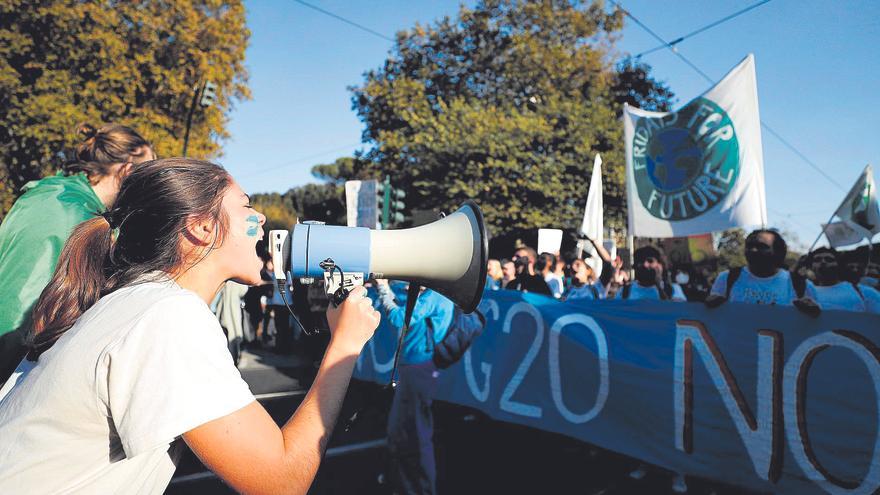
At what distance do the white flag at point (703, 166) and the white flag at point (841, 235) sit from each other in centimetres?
408

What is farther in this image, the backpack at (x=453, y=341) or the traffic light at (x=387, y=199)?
the traffic light at (x=387, y=199)

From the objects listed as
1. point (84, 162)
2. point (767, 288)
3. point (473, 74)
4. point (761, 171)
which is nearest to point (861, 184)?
point (761, 171)

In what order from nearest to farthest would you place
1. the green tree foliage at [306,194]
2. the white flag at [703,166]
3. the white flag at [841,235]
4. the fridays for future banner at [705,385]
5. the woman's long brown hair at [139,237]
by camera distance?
the woman's long brown hair at [139,237] → the fridays for future banner at [705,385] → the white flag at [703,166] → the white flag at [841,235] → the green tree foliage at [306,194]

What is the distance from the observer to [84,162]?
2.03 metres

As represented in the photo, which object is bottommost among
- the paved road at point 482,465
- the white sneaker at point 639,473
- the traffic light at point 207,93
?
Answer: the paved road at point 482,465

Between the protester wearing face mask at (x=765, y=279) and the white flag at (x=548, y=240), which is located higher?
the white flag at (x=548, y=240)

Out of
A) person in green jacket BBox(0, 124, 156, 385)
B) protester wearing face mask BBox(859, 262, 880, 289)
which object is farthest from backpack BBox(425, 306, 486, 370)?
protester wearing face mask BBox(859, 262, 880, 289)

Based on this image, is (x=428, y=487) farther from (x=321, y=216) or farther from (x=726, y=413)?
(x=321, y=216)

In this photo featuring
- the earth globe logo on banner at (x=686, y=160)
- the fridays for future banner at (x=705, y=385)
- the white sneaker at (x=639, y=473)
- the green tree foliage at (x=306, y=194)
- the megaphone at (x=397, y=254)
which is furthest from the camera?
the green tree foliage at (x=306, y=194)

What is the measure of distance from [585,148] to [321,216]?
55.7ft

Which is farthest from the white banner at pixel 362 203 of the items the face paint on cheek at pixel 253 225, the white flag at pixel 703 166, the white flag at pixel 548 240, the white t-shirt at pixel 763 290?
the face paint on cheek at pixel 253 225

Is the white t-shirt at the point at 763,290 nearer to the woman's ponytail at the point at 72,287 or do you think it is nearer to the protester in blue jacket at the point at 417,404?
the protester in blue jacket at the point at 417,404

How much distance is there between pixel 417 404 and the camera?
3.36 metres

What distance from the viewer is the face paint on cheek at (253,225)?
53.9 inches
